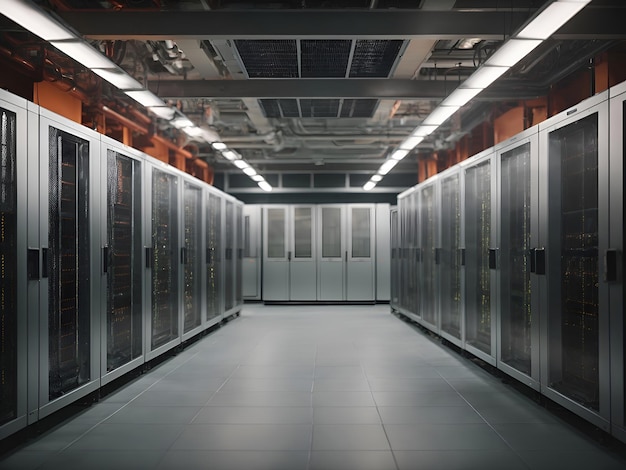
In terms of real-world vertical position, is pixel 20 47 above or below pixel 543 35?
above

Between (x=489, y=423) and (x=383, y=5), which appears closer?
(x=489, y=423)

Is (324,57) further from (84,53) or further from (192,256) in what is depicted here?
(192,256)

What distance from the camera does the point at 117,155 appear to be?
438 centimetres

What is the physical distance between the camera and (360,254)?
39.4ft

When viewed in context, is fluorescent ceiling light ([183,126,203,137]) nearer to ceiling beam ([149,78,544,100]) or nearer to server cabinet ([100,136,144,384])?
ceiling beam ([149,78,544,100])

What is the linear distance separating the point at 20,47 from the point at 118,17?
1095 millimetres

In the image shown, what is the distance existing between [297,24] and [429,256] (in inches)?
167

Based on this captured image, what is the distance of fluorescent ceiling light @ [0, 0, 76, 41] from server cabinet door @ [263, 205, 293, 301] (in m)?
9.02

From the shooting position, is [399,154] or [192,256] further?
[399,154]

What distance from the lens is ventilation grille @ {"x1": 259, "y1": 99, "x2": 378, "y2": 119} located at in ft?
20.0

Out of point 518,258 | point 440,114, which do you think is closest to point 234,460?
point 518,258

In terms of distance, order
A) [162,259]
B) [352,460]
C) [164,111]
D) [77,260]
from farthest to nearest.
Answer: [162,259], [164,111], [77,260], [352,460]

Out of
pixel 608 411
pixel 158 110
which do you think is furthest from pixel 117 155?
pixel 608 411

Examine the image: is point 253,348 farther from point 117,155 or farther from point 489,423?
point 489,423
